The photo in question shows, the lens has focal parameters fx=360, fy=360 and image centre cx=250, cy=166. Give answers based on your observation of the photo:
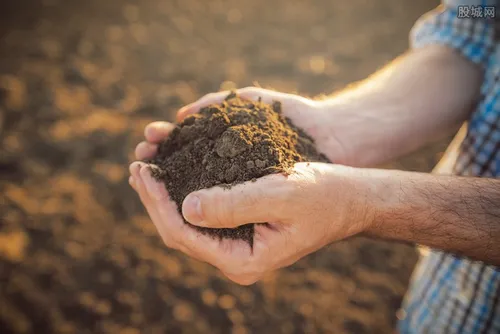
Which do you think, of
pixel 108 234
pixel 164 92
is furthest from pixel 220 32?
pixel 108 234

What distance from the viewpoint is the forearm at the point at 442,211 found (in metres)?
1.34

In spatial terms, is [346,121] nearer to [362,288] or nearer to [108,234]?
[362,288]

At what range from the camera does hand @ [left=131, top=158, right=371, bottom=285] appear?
1.29 meters

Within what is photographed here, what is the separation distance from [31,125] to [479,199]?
396cm

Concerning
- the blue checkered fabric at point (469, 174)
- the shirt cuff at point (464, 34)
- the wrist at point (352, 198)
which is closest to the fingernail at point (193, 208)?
the wrist at point (352, 198)

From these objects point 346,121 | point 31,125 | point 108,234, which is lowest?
point 108,234

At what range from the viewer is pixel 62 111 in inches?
153

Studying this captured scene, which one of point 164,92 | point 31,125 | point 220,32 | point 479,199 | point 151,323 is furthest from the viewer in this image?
point 220,32

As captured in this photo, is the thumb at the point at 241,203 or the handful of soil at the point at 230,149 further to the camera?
the handful of soil at the point at 230,149

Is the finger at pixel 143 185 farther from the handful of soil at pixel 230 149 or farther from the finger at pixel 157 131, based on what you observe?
the finger at pixel 157 131

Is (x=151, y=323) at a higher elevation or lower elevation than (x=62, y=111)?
lower

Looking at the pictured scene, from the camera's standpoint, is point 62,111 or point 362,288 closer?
point 362,288

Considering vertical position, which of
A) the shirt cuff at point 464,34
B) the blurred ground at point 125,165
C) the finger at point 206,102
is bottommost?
the blurred ground at point 125,165

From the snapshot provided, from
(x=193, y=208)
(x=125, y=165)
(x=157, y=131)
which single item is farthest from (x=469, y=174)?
(x=125, y=165)
